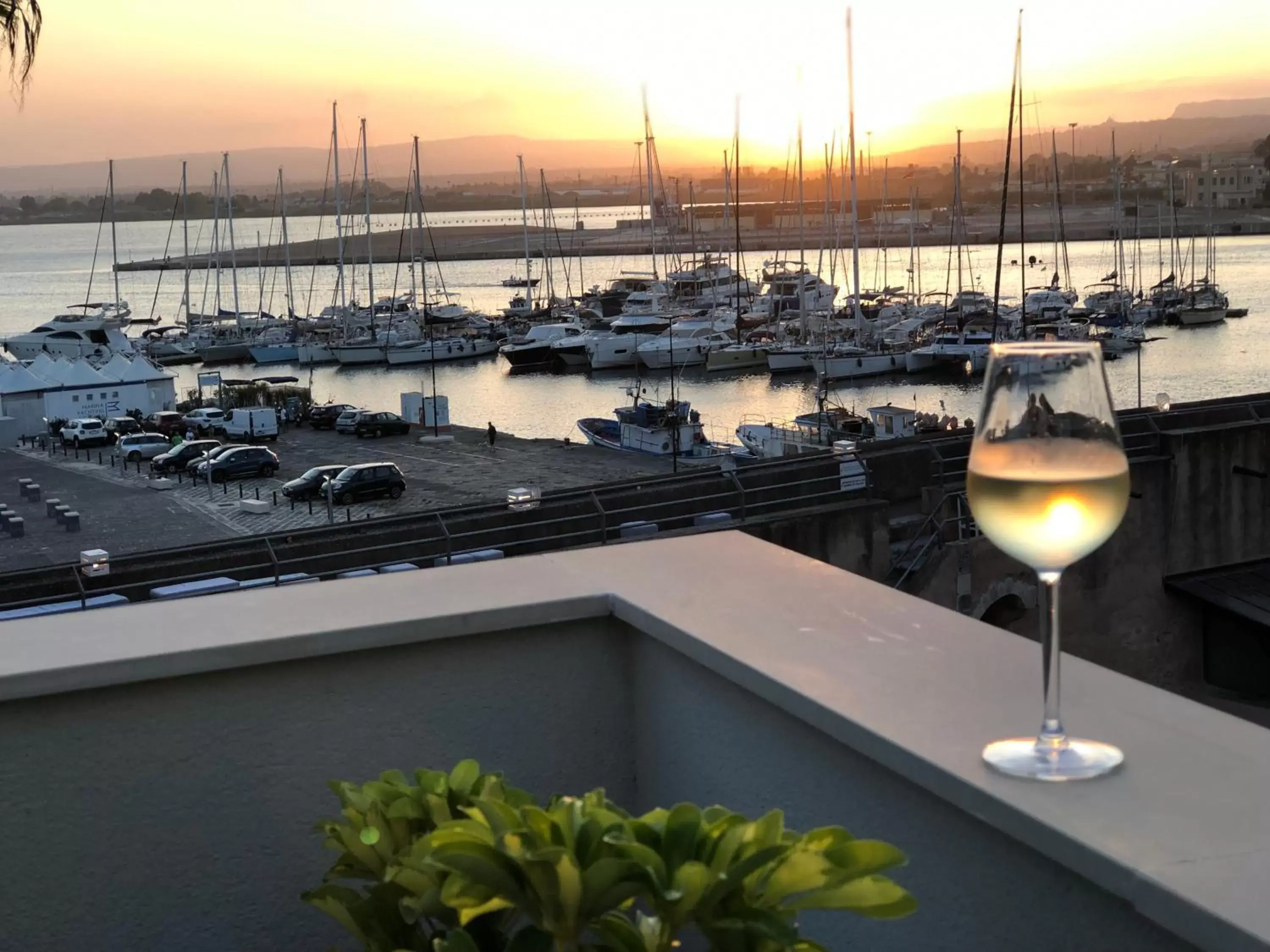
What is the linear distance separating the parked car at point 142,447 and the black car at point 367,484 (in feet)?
33.7

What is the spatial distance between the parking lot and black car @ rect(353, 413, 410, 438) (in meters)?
0.30

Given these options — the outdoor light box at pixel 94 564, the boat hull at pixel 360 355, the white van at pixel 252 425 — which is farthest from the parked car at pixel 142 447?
the boat hull at pixel 360 355

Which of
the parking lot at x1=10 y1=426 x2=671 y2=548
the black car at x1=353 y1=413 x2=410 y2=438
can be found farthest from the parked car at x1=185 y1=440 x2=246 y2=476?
the black car at x1=353 y1=413 x2=410 y2=438

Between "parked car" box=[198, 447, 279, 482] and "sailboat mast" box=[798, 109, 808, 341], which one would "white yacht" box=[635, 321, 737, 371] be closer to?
"sailboat mast" box=[798, 109, 808, 341]

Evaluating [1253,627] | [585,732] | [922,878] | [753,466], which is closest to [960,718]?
[922,878]

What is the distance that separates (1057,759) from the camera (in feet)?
5.30

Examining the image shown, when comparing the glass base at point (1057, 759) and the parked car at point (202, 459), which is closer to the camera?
the glass base at point (1057, 759)

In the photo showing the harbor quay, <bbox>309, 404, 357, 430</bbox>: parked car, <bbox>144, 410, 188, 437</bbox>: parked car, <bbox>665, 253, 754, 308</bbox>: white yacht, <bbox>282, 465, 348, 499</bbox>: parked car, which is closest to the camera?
the harbor quay

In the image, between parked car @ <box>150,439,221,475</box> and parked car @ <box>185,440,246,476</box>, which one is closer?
parked car @ <box>185,440,246,476</box>

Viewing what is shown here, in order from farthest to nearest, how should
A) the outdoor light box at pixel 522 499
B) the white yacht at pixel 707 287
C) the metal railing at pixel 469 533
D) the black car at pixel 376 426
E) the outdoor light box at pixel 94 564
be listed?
the white yacht at pixel 707 287 → the black car at pixel 376 426 → the metal railing at pixel 469 533 → the outdoor light box at pixel 94 564 → the outdoor light box at pixel 522 499

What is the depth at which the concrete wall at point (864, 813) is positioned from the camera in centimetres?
161

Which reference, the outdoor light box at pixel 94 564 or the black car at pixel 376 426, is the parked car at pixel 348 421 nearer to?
the black car at pixel 376 426

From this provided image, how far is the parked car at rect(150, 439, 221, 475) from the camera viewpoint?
35.8 m

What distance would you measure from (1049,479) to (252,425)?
4433cm
